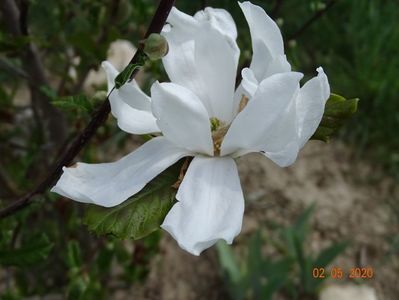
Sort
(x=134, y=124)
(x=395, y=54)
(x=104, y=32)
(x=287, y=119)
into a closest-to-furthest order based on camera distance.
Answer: (x=287, y=119)
(x=134, y=124)
(x=104, y=32)
(x=395, y=54)

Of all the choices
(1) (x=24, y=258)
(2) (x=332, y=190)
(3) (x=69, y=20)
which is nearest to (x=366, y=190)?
(2) (x=332, y=190)

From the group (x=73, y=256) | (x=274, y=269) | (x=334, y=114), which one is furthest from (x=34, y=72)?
(x=274, y=269)

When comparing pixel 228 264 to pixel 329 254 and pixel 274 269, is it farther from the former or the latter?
pixel 329 254

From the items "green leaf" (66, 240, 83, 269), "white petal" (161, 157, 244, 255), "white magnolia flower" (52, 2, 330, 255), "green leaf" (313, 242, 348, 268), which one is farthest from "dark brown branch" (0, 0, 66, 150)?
"green leaf" (313, 242, 348, 268)

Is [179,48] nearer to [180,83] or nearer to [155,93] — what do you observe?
[180,83]

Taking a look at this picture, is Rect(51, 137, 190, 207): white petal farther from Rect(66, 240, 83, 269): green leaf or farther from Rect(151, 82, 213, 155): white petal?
Rect(66, 240, 83, 269): green leaf

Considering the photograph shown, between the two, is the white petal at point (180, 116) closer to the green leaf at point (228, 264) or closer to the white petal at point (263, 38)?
the white petal at point (263, 38)
